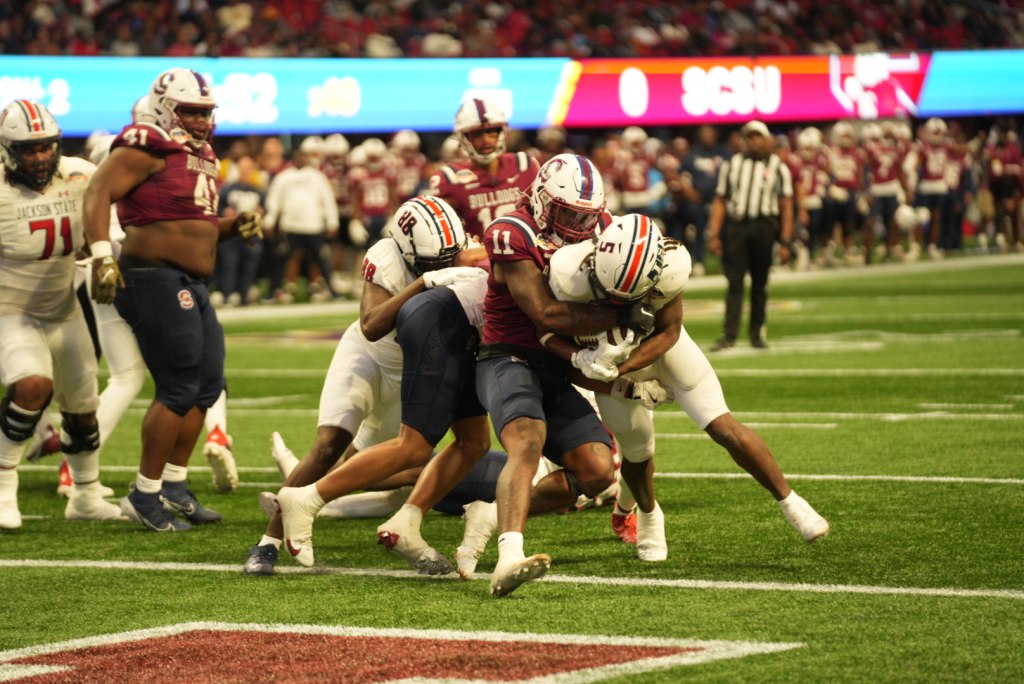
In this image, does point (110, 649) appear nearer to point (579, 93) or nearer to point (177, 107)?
point (177, 107)

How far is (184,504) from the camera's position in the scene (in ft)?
23.0

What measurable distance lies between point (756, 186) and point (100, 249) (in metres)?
7.68

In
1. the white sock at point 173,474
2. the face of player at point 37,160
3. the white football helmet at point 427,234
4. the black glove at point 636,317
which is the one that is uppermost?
the face of player at point 37,160

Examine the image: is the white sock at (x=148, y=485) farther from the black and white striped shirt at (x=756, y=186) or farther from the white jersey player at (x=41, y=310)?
the black and white striped shirt at (x=756, y=186)

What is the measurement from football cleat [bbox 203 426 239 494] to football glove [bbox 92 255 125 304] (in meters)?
1.45

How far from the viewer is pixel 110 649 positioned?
4.65m

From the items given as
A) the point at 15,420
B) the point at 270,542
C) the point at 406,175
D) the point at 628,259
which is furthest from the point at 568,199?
the point at 406,175

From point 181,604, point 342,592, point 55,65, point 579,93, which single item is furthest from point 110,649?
point 579,93

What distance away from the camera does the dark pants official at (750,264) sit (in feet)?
43.8

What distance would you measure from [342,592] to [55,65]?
16.7 meters

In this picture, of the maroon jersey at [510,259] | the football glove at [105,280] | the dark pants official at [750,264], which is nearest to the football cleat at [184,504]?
the football glove at [105,280]

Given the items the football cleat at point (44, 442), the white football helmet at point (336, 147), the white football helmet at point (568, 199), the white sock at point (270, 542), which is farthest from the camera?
the white football helmet at point (336, 147)

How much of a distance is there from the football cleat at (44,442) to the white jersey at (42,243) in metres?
1.81

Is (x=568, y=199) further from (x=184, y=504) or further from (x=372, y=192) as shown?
(x=372, y=192)
